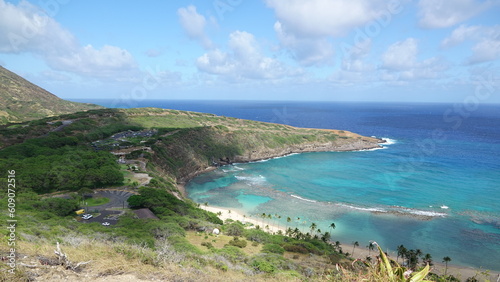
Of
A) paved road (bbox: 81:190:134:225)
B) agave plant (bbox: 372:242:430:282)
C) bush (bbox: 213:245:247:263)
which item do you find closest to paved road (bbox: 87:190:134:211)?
paved road (bbox: 81:190:134:225)

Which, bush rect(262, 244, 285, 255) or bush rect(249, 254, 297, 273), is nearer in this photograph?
bush rect(249, 254, 297, 273)

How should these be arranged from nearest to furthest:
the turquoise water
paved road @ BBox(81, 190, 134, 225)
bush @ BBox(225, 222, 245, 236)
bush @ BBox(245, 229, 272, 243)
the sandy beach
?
1. the sandy beach
2. paved road @ BBox(81, 190, 134, 225)
3. bush @ BBox(245, 229, 272, 243)
4. bush @ BBox(225, 222, 245, 236)
5. the turquoise water

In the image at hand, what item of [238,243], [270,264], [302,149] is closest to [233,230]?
[238,243]

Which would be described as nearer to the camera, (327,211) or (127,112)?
(327,211)

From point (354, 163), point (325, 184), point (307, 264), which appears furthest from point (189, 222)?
point (354, 163)

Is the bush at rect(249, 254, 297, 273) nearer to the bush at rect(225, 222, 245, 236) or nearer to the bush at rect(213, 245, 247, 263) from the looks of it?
the bush at rect(213, 245, 247, 263)

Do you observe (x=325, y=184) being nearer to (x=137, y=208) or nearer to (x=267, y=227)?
(x=267, y=227)

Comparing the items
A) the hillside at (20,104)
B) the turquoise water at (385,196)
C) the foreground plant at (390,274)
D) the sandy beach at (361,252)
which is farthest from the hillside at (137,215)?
the hillside at (20,104)

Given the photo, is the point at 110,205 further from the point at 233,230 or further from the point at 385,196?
the point at 385,196
